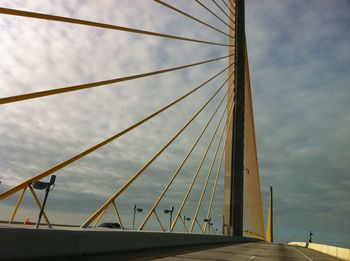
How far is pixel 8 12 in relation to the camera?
8047 millimetres

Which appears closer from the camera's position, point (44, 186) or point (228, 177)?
point (44, 186)

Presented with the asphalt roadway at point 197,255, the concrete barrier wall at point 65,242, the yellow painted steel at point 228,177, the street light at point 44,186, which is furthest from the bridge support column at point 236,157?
the street light at point 44,186

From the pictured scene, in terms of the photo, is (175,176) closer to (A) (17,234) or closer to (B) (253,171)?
(A) (17,234)

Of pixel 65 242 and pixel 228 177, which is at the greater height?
pixel 228 177

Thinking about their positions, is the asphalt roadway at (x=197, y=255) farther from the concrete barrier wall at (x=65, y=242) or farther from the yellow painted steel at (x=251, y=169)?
the yellow painted steel at (x=251, y=169)

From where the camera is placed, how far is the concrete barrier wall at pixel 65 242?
801cm

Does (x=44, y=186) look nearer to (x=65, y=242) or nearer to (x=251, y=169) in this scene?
(x=65, y=242)

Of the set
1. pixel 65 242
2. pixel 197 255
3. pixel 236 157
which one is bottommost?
pixel 197 255

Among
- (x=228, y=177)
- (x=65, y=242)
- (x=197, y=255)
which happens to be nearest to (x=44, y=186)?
(x=65, y=242)

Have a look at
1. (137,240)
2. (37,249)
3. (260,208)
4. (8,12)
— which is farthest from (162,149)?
(260,208)

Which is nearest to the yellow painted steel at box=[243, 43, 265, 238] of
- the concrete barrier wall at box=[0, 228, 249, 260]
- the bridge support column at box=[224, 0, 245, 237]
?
the bridge support column at box=[224, 0, 245, 237]

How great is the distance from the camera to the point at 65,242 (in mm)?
9828

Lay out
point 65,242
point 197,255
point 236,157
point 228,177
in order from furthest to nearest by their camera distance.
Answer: point 236,157 → point 228,177 → point 197,255 → point 65,242

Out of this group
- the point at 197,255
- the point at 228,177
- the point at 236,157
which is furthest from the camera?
the point at 236,157
